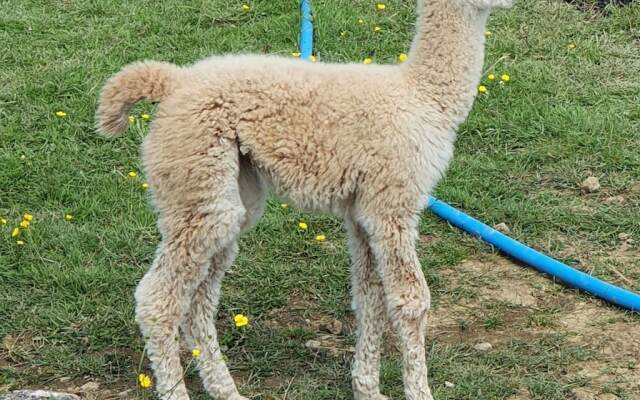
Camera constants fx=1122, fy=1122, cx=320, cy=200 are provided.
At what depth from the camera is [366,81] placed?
462 centimetres

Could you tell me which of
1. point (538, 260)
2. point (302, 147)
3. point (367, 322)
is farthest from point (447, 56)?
point (538, 260)

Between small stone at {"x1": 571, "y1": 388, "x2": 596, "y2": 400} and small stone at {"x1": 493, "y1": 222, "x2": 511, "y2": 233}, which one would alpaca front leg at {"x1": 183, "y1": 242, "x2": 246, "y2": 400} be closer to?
small stone at {"x1": 571, "y1": 388, "x2": 596, "y2": 400}

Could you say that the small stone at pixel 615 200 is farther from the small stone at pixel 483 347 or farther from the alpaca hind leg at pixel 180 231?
the alpaca hind leg at pixel 180 231

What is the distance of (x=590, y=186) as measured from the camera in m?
6.84

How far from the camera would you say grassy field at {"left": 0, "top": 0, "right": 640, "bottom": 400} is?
17.3 ft

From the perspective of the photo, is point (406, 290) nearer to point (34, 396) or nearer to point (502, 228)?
point (34, 396)

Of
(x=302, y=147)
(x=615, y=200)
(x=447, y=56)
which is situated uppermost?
(x=447, y=56)

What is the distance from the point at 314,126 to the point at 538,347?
1.70 metres

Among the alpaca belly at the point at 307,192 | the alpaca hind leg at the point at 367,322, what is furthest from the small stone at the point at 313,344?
the alpaca belly at the point at 307,192

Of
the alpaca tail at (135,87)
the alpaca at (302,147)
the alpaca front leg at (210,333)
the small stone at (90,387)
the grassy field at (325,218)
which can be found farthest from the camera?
the grassy field at (325,218)

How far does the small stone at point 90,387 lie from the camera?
16.7 ft

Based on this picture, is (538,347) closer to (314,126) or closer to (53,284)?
(314,126)

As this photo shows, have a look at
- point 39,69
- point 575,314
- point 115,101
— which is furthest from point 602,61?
point 115,101

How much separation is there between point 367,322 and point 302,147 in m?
0.92
